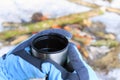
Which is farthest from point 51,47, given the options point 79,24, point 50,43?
point 79,24

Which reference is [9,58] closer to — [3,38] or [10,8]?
[3,38]

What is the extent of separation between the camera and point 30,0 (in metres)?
1.94

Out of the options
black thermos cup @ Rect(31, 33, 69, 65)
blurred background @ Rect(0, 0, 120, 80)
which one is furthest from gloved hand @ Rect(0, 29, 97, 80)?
blurred background @ Rect(0, 0, 120, 80)

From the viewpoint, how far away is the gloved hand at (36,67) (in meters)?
0.91

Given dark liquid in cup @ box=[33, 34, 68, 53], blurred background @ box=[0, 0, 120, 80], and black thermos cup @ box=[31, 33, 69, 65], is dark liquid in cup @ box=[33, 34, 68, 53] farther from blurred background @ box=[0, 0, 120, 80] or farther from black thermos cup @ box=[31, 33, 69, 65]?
blurred background @ box=[0, 0, 120, 80]

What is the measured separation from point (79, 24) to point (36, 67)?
0.86 metres

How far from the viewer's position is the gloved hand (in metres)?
0.91

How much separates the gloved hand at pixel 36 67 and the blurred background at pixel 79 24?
1.69 ft

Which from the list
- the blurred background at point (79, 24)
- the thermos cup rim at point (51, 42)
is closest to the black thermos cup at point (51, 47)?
the thermos cup rim at point (51, 42)

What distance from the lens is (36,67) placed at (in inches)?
36.8

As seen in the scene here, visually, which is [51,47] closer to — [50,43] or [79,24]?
[50,43]

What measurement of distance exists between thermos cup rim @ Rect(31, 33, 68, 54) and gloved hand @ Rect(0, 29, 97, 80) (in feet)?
0.09

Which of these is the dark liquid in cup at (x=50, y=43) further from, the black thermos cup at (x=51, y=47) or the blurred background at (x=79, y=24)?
the blurred background at (x=79, y=24)

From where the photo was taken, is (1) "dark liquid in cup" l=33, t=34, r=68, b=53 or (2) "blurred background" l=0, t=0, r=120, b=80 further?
(2) "blurred background" l=0, t=0, r=120, b=80
